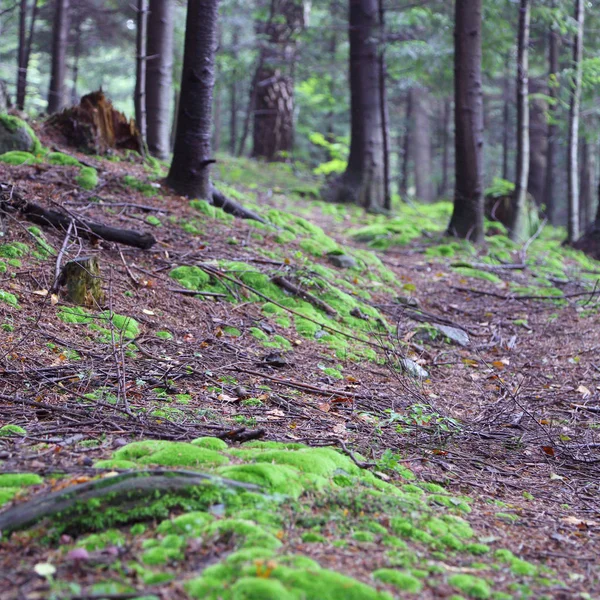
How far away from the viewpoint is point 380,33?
14.0 m

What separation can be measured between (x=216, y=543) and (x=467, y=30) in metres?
11.2

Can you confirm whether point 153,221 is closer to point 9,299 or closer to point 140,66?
point 9,299

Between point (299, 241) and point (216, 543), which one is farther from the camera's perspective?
point (299, 241)

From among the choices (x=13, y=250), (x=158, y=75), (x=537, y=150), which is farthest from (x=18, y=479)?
(x=537, y=150)

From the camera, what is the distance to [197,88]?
7.95 meters

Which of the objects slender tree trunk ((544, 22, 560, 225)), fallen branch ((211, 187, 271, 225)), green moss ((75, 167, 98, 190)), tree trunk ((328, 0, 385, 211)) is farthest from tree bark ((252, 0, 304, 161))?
green moss ((75, 167, 98, 190))

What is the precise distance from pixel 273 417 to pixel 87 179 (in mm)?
5030

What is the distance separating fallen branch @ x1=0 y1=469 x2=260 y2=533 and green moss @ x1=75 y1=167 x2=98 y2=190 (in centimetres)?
571

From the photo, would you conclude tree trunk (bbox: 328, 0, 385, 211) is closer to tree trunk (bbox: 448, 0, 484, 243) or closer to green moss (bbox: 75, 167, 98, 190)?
tree trunk (bbox: 448, 0, 484, 243)

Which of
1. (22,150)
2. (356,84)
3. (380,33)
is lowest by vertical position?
(22,150)

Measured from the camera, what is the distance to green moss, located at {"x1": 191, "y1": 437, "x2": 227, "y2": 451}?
3467 millimetres

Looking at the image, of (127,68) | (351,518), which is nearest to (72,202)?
(351,518)

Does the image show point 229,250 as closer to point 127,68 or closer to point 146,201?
point 146,201

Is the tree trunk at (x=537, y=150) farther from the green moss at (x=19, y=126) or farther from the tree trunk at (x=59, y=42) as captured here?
the green moss at (x=19, y=126)
